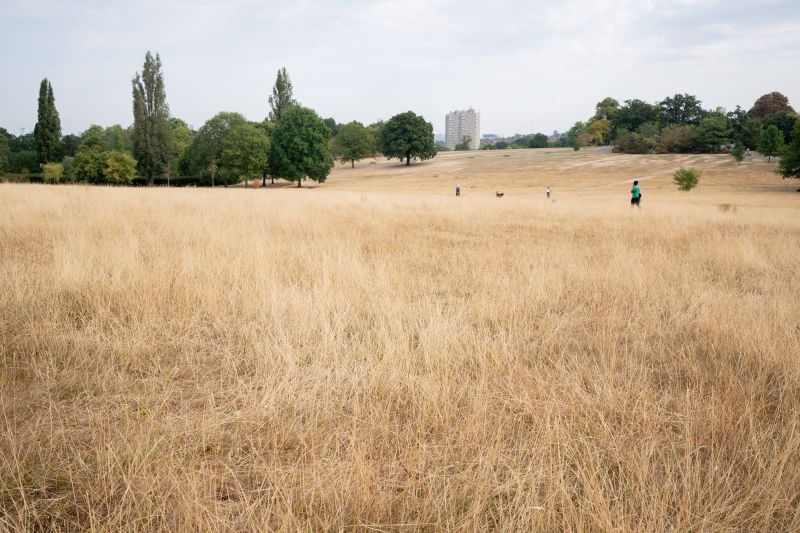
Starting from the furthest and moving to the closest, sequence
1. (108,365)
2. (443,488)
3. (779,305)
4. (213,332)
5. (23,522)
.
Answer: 1. (779,305)
2. (213,332)
3. (108,365)
4. (443,488)
5. (23,522)

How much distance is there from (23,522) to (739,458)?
132 inches

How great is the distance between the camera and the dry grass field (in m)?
1.90

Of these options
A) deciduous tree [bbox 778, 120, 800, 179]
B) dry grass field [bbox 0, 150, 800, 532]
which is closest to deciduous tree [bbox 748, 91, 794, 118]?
deciduous tree [bbox 778, 120, 800, 179]

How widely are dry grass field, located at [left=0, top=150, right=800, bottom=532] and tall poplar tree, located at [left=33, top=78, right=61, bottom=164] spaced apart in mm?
75575

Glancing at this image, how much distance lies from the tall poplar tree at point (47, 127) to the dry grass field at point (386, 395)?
2975 inches

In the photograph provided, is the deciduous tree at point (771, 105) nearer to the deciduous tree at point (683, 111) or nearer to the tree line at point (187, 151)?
the deciduous tree at point (683, 111)

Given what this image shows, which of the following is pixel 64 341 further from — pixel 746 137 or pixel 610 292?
pixel 746 137

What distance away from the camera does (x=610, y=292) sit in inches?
225

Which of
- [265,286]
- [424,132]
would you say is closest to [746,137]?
[424,132]

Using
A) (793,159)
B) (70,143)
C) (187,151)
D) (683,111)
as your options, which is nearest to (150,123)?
(187,151)

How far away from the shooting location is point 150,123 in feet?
184

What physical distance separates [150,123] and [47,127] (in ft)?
70.0

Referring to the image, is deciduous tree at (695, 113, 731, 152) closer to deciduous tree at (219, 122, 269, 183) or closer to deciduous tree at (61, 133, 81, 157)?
deciduous tree at (219, 122, 269, 183)

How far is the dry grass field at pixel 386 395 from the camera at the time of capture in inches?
74.6
